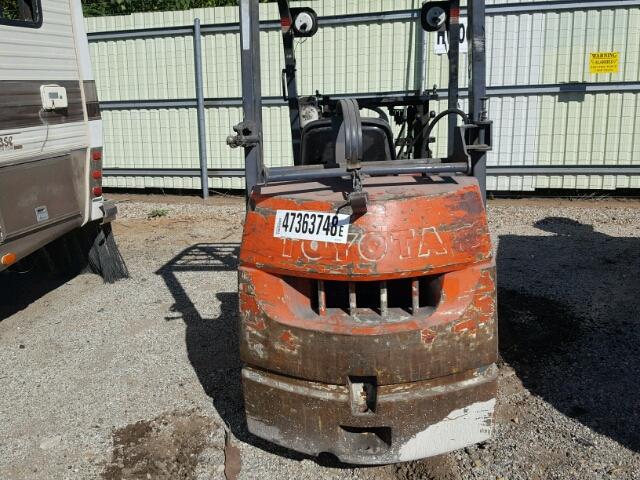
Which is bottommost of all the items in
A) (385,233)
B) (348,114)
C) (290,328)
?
(290,328)

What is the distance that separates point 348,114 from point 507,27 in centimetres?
734

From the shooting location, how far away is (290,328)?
2.98m

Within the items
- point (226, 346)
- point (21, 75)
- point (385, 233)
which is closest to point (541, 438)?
point (385, 233)

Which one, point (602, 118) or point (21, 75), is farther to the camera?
point (602, 118)

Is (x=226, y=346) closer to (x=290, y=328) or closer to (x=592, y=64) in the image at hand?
(x=290, y=328)

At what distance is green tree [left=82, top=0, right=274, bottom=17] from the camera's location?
1526cm

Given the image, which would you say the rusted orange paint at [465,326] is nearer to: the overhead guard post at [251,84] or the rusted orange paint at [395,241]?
the rusted orange paint at [395,241]

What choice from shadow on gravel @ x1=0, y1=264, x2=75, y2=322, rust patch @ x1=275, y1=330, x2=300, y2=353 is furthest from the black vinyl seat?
shadow on gravel @ x1=0, y1=264, x2=75, y2=322

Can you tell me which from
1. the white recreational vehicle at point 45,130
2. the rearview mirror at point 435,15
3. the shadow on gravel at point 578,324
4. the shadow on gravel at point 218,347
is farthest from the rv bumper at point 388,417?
the white recreational vehicle at point 45,130

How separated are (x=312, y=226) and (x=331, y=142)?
5.04 ft

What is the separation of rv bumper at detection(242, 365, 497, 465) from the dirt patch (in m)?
0.70

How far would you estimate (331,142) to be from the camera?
14.2 ft

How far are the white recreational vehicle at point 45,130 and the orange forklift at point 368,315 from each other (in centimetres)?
283

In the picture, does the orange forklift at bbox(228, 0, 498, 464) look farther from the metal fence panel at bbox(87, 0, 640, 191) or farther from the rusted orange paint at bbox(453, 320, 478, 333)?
the metal fence panel at bbox(87, 0, 640, 191)
